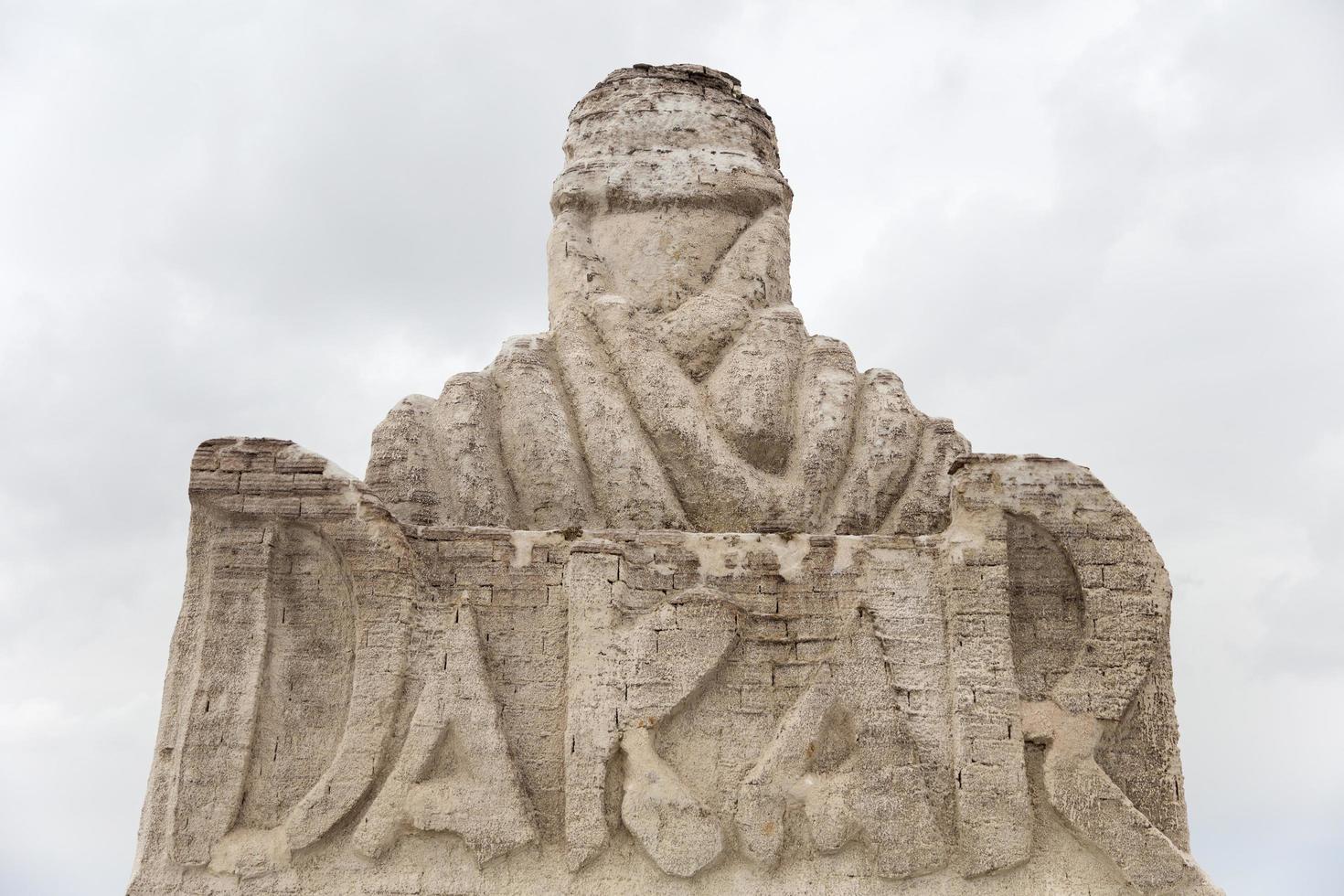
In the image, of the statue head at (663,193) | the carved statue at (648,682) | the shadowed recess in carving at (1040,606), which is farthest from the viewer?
the statue head at (663,193)

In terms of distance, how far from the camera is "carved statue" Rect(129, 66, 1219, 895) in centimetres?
494

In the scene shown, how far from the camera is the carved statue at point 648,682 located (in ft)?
16.2

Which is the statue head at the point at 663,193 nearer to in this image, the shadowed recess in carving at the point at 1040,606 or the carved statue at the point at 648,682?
the carved statue at the point at 648,682

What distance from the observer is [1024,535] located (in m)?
5.37

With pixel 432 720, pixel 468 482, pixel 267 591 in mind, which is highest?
pixel 468 482

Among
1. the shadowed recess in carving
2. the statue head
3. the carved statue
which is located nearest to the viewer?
the carved statue

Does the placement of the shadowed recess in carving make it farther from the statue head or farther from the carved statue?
the statue head

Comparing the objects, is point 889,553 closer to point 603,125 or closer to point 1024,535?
point 1024,535

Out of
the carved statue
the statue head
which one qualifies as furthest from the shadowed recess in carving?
the statue head

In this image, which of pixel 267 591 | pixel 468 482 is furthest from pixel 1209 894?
pixel 267 591

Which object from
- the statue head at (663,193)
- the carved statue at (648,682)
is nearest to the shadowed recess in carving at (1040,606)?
the carved statue at (648,682)

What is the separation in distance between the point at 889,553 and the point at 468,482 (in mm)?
1837

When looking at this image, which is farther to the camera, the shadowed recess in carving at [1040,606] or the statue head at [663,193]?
the statue head at [663,193]

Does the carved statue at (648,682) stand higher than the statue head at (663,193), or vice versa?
the statue head at (663,193)
